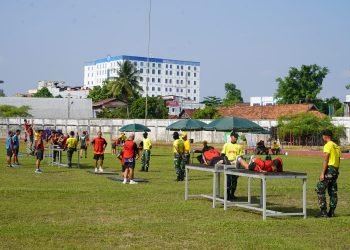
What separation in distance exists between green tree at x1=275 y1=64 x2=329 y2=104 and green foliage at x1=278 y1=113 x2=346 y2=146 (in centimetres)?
3662

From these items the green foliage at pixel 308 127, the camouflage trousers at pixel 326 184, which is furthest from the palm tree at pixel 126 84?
the camouflage trousers at pixel 326 184

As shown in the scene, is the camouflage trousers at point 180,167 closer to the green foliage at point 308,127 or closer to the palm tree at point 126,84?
the green foliage at point 308,127

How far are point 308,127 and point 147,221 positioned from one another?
180 ft

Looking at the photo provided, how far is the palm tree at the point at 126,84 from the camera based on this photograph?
4273 inches

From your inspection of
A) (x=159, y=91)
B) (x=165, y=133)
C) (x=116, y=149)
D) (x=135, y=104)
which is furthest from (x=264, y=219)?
(x=159, y=91)

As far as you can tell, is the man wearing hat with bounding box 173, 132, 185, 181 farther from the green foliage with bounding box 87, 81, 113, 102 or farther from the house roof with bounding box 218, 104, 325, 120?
the green foliage with bounding box 87, 81, 113, 102

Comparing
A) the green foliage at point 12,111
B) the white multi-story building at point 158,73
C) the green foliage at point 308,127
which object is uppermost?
the white multi-story building at point 158,73

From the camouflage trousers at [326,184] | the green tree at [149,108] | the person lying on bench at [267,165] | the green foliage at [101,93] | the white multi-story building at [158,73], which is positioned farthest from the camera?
the white multi-story building at [158,73]

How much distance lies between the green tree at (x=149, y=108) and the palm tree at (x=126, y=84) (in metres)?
4.14

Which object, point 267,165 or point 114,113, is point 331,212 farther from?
point 114,113

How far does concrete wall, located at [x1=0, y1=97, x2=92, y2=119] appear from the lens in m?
106

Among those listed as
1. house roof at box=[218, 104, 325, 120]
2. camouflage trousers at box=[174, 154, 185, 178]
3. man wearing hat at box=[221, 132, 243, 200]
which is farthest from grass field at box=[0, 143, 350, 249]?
house roof at box=[218, 104, 325, 120]

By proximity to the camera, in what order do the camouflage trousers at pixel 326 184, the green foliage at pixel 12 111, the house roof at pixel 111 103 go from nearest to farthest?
the camouflage trousers at pixel 326 184 → the green foliage at pixel 12 111 → the house roof at pixel 111 103

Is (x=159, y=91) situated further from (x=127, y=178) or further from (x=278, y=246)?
(x=278, y=246)
